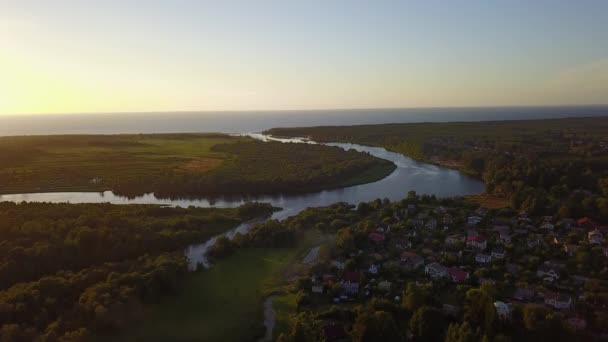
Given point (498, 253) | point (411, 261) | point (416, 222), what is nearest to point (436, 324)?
point (411, 261)

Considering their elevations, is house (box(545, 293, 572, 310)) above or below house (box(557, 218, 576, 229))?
below

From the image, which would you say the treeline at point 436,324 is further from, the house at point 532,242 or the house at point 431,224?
the house at point 431,224

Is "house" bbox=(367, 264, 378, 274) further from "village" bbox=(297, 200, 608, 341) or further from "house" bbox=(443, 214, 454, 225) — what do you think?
"house" bbox=(443, 214, 454, 225)

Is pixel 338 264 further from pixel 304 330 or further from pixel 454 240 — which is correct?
pixel 454 240

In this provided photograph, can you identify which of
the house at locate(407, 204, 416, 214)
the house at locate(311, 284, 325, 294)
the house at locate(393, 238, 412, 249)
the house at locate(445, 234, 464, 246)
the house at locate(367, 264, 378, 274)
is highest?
the house at locate(407, 204, 416, 214)

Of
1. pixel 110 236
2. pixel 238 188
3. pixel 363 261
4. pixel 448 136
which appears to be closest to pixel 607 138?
pixel 448 136

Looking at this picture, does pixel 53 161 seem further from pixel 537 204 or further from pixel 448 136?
pixel 448 136

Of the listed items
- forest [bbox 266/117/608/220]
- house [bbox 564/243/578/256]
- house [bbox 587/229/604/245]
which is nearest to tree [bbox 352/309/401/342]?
house [bbox 564/243/578/256]
